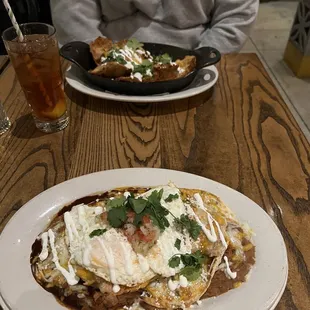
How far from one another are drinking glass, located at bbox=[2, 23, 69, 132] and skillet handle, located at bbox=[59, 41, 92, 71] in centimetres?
22

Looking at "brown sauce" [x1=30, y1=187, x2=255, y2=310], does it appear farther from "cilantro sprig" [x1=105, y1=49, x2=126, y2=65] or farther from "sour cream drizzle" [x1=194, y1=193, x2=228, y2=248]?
"cilantro sprig" [x1=105, y1=49, x2=126, y2=65]

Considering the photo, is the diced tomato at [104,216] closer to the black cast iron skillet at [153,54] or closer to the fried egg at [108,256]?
the fried egg at [108,256]

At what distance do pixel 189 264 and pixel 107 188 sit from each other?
0.34 metres

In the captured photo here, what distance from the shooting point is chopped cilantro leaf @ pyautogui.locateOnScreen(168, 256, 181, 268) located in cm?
76

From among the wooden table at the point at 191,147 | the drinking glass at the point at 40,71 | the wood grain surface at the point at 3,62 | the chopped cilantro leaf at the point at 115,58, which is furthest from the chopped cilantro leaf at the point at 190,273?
the wood grain surface at the point at 3,62

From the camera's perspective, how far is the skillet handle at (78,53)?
1509 millimetres

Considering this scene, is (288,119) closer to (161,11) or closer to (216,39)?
(216,39)

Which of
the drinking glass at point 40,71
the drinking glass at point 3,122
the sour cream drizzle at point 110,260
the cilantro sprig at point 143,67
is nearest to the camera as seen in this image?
the sour cream drizzle at point 110,260

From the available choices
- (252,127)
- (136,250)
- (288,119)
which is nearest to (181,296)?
(136,250)

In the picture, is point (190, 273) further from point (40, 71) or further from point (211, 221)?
point (40, 71)

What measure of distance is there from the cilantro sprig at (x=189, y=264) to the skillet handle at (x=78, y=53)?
3.18 ft

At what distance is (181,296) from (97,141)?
2.16ft

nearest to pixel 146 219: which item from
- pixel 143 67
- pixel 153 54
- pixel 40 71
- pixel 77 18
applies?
pixel 40 71

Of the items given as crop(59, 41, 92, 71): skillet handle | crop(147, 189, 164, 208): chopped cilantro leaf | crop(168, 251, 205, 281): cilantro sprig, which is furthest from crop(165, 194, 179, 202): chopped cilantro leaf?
crop(59, 41, 92, 71): skillet handle
